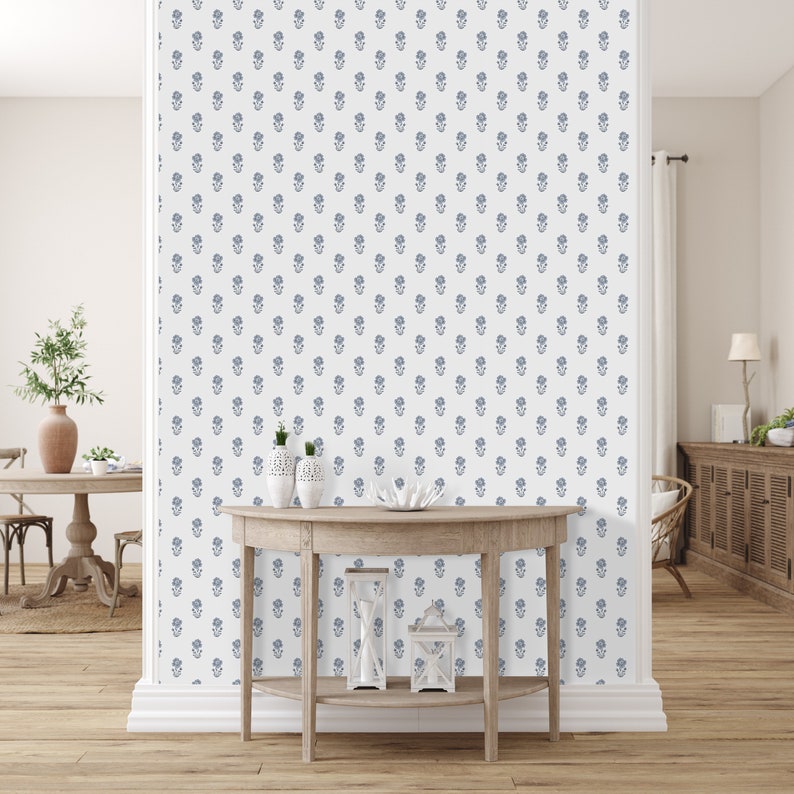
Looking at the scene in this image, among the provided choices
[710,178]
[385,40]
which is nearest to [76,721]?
[385,40]

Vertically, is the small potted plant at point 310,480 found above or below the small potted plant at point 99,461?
above

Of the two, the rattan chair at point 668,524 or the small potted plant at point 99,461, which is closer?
the small potted plant at point 99,461

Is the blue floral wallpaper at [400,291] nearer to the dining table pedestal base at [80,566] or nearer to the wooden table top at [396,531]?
the wooden table top at [396,531]

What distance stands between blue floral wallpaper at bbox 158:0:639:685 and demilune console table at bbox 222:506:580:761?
250 mm

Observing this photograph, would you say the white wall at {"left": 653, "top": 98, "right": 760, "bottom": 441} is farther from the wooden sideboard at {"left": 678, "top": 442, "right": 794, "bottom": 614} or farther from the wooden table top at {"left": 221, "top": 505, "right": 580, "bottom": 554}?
the wooden table top at {"left": 221, "top": 505, "right": 580, "bottom": 554}

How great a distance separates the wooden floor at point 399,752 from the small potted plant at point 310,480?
784mm

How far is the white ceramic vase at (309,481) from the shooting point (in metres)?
3.12

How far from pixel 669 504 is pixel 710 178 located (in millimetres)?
2569

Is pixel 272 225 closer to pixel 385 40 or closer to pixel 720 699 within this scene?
pixel 385 40

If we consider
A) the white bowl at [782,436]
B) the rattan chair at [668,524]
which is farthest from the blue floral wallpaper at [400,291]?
the white bowl at [782,436]

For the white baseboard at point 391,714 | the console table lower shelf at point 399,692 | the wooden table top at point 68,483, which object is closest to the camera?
the console table lower shelf at point 399,692

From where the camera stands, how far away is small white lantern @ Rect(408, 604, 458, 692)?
306 centimetres

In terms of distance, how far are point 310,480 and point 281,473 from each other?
0.31 feet

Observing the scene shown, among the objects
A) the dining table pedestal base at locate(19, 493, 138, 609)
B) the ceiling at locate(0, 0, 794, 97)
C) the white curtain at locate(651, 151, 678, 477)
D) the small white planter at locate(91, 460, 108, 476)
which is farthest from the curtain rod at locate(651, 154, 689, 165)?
the dining table pedestal base at locate(19, 493, 138, 609)
